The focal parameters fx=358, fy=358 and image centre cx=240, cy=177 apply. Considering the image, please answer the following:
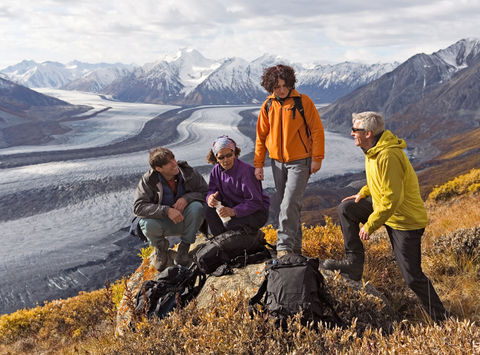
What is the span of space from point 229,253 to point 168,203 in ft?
3.58

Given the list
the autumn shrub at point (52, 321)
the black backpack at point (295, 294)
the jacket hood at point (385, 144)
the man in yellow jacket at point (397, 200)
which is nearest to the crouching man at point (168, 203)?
the black backpack at point (295, 294)

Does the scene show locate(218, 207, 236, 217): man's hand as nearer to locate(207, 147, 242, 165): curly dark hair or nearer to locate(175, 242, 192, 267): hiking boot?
locate(207, 147, 242, 165): curly dark hair

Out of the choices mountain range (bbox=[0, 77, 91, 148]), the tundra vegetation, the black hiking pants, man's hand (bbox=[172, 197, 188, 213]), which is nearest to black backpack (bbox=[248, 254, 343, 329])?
the tundra vegetation

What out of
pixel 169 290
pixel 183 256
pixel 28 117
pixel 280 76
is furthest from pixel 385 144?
pixel 28 117

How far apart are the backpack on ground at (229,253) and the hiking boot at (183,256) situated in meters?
0.72

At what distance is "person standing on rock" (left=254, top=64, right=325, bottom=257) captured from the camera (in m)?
3.91

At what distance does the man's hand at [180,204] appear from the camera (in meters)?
4.32

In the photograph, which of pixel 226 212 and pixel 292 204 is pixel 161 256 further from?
pixel 292 204

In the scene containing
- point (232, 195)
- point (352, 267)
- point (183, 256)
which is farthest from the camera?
point (183, 256)

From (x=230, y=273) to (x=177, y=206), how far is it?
1.14 m

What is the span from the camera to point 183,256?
4.58 m

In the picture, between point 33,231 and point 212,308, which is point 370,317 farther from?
point 33,231

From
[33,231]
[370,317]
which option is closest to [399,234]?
[370,317]

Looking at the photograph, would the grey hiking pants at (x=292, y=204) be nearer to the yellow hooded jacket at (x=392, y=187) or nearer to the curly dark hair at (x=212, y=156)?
the curly dark hair at (x=212, y=156)
